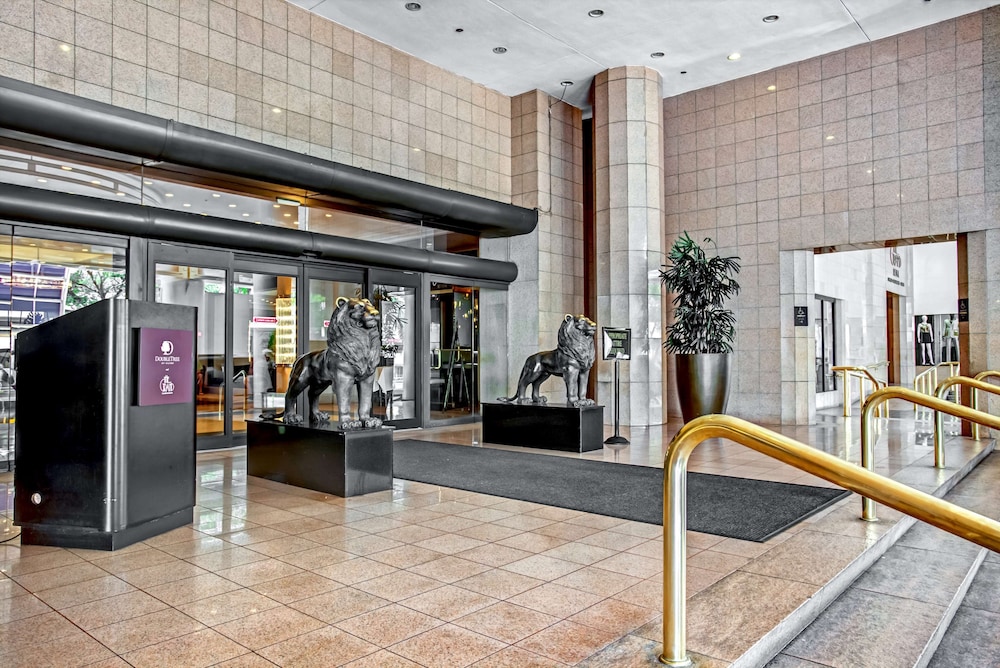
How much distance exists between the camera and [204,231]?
7.48 m

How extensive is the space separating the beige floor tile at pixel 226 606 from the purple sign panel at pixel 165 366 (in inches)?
58.8

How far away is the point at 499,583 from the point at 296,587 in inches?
38.0

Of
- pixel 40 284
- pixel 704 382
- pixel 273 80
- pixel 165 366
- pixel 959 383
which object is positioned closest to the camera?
pixel 165 366

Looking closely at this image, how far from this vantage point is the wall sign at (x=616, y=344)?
898cm

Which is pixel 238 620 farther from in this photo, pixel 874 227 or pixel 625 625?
pixel 874 227

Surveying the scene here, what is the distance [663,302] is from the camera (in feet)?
38.1

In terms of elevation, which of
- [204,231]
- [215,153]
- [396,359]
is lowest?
[396,359]

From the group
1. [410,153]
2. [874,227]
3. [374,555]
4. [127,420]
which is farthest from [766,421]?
[127,420]

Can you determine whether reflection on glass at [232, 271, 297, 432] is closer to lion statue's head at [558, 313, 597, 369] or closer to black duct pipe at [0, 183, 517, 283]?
black duct pipe at [0, 183, 517, 283]

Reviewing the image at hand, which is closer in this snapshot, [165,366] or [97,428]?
[97,428]

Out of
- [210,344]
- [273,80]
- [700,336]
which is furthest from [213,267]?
[700,336]

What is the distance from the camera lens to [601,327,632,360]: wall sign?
8984mm

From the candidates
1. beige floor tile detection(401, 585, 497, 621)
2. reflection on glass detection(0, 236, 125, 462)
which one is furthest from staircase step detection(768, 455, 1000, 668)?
reflection on glass detection(0, 236, 125, 462)

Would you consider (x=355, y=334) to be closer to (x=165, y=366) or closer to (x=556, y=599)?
(x=165, y=366)
